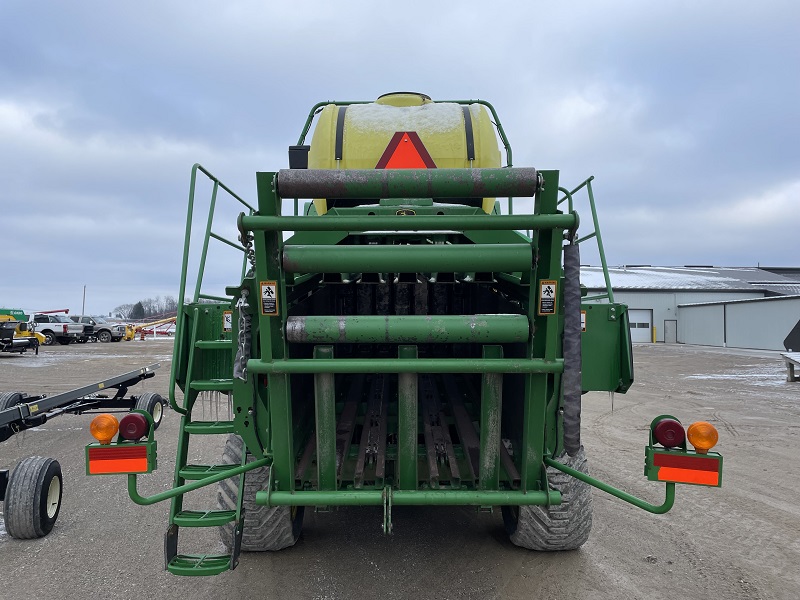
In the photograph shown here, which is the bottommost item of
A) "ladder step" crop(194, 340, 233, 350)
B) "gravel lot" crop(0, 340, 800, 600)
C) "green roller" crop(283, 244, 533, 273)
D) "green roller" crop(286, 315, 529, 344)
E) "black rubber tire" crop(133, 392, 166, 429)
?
"gravel lot" crop(0, 340, 800, 600)

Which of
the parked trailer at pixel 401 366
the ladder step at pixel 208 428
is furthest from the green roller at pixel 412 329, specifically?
the ladder step at pixel 208 428

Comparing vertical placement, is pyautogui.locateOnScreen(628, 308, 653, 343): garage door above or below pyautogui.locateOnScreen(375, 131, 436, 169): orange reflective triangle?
below

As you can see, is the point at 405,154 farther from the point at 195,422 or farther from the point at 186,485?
the point at 186,485

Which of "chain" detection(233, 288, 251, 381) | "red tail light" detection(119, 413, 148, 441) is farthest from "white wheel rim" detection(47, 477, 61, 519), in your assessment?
"chain" detection(233, 288, 251, 381)

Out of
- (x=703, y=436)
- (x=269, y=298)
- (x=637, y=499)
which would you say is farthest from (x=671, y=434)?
(x=269, y=298)

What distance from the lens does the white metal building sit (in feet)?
77.8

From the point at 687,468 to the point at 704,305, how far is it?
3097 centimetres

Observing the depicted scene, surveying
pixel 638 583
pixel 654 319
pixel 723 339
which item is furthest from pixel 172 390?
pixel 654 319

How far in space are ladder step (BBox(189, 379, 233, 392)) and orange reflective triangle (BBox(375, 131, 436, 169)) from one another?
2.42m

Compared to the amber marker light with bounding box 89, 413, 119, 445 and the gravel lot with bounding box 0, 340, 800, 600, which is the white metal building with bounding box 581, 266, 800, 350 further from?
the amber marker light with bounding box 89, 413, 119, 445

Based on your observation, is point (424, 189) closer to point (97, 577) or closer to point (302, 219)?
point (302, 219)

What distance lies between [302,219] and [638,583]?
304cm

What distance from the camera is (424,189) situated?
2.48 metres

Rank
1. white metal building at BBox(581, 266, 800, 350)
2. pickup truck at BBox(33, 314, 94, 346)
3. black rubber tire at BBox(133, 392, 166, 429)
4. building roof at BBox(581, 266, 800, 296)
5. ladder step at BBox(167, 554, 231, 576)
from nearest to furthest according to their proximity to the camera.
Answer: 1. ladder step at BBox(167, 554, 231, 576)
2. black rubber tire at BBox(133, 392, 166, 429)
3. white metal building at BBox(581, 266, 800, 350)
4. pickup truck at BBox(33, 314, 94, 346)
5. building roof at BBox(581, 266, 800, 296)
